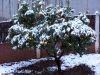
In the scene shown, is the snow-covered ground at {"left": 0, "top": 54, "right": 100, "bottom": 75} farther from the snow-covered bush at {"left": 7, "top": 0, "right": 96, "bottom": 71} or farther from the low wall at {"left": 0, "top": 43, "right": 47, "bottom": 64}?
the snow-covered bush at {"left": 7, "top": 0, "right": 96, "bottom": 71}

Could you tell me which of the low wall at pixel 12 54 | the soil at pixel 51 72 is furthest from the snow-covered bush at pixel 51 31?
the low wall at pixel 12 54

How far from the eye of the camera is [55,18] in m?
11.8

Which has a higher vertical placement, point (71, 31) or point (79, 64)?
point (71, 31)

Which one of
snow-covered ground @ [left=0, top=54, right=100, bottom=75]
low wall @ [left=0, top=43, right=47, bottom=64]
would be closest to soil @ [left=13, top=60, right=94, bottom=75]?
snow-covered ground @ [left=0, top=54, right=100, bottom=75]

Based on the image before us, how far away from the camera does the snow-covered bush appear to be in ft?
36.8

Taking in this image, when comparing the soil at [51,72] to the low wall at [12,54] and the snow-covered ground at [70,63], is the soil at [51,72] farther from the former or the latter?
the low wall at [12,54]

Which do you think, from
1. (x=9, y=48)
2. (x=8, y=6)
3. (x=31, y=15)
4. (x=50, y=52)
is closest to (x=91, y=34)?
(x=50, y=52)

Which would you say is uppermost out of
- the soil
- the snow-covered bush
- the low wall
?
the snow-covered bush

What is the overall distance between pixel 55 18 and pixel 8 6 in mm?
5622

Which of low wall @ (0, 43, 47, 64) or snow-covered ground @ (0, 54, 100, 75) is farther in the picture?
low wall @ (0, 43, 47, 64)

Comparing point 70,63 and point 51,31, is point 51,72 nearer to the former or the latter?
point 70,63

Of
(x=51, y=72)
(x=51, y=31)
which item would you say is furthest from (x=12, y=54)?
(x=51, y=31)

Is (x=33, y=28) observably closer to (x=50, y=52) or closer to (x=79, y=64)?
(x=50, y=52)

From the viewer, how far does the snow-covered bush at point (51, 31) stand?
11.2 meters
